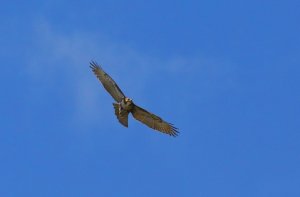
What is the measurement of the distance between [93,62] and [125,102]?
261 cm

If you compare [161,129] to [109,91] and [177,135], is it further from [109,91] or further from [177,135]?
[109,91]

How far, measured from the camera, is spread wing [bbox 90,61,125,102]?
100ft

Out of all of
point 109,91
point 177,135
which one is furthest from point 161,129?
point 109,91

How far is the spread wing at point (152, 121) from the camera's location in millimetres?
30875

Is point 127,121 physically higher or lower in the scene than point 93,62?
lower

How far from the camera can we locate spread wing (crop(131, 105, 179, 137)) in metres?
30.9

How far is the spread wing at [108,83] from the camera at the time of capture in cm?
3062

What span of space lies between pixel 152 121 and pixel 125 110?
1.58 metres

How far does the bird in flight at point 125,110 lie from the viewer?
3048 centimetres

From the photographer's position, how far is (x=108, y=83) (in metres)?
30.9

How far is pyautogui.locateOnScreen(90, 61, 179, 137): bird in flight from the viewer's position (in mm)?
30484

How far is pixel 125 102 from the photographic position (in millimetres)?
30344

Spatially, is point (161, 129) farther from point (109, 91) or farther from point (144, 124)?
point (109, 91)

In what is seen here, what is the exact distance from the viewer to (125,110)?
100.0 feet
